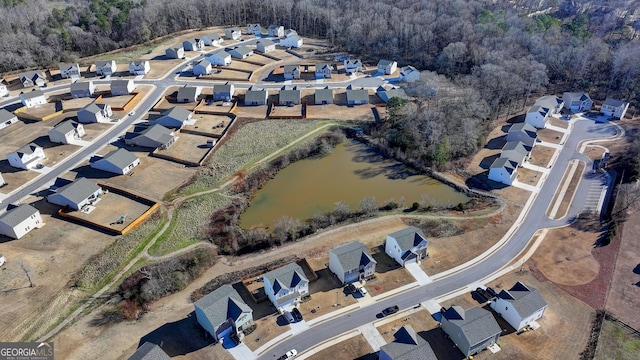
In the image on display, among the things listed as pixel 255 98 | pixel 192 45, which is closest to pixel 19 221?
pixel 255 98

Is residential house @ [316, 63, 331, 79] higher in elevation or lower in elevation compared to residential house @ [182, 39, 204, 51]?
lower

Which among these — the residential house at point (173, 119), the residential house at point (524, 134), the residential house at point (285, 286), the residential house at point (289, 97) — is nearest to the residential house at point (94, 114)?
the residential house at point (173, 119)

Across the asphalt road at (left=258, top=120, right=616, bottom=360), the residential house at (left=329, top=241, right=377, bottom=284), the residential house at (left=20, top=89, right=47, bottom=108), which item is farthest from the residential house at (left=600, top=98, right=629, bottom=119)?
the residential house at (left=20, top=89, right=47, bottom=108)

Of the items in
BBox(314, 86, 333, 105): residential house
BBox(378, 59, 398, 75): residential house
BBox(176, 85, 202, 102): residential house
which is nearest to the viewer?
BBox(314, 86, 333, 105): residential house

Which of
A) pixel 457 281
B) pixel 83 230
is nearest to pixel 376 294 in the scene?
pixel 457 281

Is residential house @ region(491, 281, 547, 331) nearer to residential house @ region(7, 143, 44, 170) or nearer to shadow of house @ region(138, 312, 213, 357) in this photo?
shadow of house @ region(138, 312, 213, 357)

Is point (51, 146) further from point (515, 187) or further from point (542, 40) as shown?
point (542, 40)

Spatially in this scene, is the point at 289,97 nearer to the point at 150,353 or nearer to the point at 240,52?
the point at 240,52
